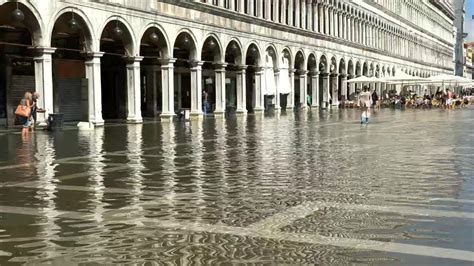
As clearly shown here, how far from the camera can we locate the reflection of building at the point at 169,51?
1037 inches

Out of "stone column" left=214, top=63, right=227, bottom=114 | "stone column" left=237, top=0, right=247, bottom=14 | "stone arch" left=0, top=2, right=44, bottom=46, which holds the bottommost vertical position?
"stone column" left=214, top=63, right=227, bottom=114

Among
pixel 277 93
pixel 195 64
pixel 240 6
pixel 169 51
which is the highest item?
pixel 240 6

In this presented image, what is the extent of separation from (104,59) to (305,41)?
1983 cm

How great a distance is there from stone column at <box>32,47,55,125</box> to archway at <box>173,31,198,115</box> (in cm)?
1053

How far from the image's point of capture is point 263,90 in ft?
142

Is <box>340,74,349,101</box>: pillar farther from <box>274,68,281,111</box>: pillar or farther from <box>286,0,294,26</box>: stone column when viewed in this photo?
<box>274,68,281,111</box>: pillar

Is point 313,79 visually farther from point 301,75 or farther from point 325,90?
point 301,75

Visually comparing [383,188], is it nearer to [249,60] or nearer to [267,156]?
[267,156]

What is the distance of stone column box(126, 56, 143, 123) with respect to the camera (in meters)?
29.7

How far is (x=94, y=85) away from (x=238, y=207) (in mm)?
20790

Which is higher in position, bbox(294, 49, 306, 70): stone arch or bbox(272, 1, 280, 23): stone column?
bbox(272, 1, 280, 23): stone column

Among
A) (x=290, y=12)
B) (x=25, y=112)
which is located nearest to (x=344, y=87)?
(x=290, y=12)

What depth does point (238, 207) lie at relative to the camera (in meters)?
7.61

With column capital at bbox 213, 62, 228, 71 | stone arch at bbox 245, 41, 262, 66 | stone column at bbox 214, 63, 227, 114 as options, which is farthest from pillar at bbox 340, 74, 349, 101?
column capital at bbox 213, 62, 228, 71
